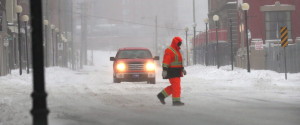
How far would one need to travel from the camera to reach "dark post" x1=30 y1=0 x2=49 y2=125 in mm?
5836

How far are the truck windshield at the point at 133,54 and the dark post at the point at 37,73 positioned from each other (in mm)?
20368

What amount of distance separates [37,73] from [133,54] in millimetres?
20771

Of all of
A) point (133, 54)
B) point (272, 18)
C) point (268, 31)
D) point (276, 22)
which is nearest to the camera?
point (133, 54)

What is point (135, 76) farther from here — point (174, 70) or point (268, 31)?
point (268, 31)

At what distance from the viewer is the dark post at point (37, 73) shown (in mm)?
5836

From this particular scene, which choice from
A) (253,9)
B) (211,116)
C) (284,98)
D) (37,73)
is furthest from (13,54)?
(37,73)

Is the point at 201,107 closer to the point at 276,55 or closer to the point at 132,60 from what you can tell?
the point at 132,60

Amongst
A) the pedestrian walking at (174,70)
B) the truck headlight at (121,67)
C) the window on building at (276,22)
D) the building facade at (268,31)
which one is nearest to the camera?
the pedestrian walking at (174,70)

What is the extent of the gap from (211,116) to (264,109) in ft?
6.21

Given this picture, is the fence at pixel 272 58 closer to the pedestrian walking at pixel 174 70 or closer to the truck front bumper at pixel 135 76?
the truck front bumper at pixel 135 76

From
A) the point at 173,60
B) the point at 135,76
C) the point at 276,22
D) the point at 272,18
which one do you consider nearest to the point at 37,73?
the point at 173,60

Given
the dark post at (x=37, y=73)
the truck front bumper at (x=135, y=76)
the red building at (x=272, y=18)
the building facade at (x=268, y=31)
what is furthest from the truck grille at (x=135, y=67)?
the red building at (x=272, y=18)

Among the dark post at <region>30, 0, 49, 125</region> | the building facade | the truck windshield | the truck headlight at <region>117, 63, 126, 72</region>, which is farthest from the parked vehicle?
the dark post at <region>30, 0, 49, 125</region>

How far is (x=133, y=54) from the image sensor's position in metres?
26.6
